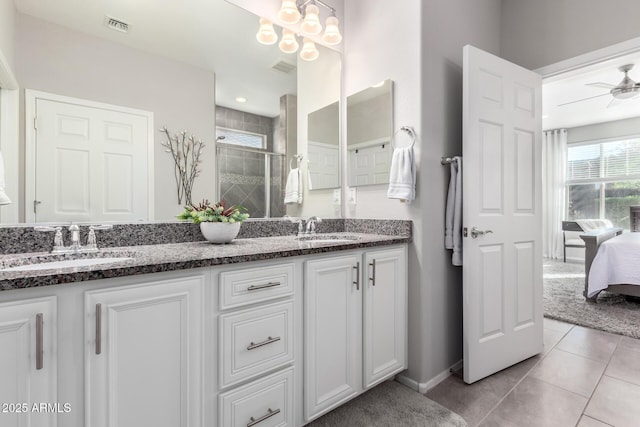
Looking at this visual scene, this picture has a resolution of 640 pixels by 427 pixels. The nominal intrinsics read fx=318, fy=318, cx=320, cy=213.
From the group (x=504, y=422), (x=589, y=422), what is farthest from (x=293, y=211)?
(x=589, y=422)

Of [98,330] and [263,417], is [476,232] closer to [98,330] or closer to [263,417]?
[263,417]

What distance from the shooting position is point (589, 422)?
1537 millimetres

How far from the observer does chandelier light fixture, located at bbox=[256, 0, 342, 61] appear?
6.48ft

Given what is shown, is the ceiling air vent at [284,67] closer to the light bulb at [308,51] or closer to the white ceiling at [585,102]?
the light bulb at [308,51]

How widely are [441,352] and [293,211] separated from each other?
4.26 ft

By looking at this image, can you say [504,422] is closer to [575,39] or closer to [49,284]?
[49,284]

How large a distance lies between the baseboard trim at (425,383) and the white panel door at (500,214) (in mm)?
147

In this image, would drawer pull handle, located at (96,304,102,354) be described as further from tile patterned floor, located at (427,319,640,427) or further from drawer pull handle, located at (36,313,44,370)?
tile patterned floor, located at (427,319,640,427)

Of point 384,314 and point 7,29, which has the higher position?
point 7,29

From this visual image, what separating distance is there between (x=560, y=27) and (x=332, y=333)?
8.35 feet

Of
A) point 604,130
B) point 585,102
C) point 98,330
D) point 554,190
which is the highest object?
point 585,102

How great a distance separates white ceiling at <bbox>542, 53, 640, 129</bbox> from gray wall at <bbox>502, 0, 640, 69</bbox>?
1.65 metres

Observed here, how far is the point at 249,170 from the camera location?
194 cm

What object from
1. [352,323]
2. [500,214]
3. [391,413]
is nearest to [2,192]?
[352,323]
